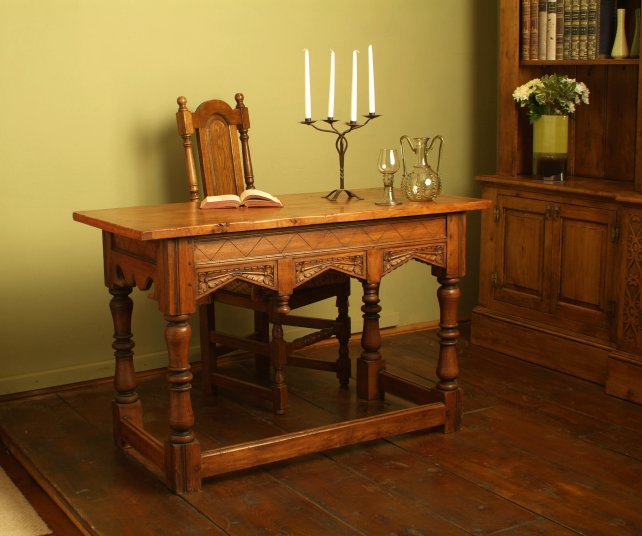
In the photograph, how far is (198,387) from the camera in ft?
14.1

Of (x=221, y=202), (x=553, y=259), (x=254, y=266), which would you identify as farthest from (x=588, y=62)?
(x=254, y=266)

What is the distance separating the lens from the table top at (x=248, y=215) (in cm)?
304

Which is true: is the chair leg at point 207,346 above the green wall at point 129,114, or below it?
below

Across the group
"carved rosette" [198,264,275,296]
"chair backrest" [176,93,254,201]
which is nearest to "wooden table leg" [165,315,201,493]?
"carved rosette" [198,264,275,296]

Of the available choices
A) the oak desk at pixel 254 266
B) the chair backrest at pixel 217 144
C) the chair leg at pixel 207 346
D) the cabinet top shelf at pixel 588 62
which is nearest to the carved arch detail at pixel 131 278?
the oak desk at pixel 254 266

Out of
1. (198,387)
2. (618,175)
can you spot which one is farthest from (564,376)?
(198,387)

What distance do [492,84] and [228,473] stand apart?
2.89 meters

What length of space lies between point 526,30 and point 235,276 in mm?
2223

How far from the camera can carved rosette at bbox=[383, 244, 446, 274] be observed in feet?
11.5

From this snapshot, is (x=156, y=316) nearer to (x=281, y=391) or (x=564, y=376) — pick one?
(x=281, y=391)

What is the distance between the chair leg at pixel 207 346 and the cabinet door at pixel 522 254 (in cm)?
150

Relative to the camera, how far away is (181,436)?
319 cm

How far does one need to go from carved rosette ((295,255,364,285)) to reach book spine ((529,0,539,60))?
1.77 m

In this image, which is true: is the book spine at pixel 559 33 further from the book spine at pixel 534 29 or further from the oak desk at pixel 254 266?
the oak desk at pixel 254 266
